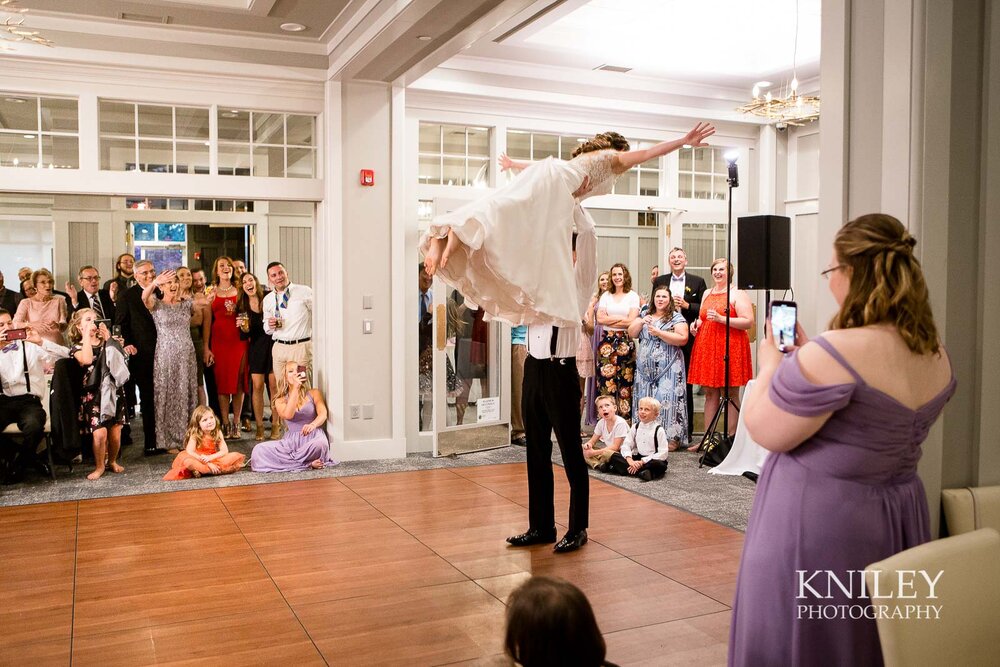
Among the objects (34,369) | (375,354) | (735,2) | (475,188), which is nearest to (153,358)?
(34,369)

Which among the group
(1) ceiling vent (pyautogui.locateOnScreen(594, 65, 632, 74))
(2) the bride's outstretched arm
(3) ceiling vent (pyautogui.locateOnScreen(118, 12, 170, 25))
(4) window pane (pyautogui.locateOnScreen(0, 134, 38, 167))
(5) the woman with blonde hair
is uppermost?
(1) ceiling vent (pyautogui.locateOnScreen(594, 65, 632, 74))

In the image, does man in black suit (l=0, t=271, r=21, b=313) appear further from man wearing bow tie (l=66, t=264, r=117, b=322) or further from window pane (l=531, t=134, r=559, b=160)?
window pane (l=531, t=134, r=559, b=160)

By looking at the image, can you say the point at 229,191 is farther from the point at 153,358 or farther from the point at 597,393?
the point at 597,393

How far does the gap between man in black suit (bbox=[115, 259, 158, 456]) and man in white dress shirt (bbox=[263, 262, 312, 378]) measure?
0.94 meters

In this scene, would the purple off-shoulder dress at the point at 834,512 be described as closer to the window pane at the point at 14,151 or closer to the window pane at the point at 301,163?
the window pane at the point at 301,163

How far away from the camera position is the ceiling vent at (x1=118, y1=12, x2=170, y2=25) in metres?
5.82

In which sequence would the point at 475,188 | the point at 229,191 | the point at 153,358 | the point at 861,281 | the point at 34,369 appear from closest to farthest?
the point at 861,281 < the point at 34,369 < the point at 229,191 < the point at 153,358 < the point at 475,188

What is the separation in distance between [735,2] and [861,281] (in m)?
5.31

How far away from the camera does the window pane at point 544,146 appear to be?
7.71m

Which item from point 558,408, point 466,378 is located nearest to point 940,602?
point 558,408

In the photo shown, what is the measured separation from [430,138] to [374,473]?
287cm

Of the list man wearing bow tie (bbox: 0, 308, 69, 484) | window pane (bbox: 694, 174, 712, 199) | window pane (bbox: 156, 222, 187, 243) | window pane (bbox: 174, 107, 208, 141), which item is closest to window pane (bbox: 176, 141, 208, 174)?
window pane (bbox: 174, 107, 208, 141)

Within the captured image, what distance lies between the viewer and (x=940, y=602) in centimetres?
153

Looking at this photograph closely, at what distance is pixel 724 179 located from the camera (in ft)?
28.3
